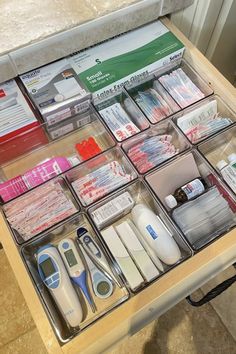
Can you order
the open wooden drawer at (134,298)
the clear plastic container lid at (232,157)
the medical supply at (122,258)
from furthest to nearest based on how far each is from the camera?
the clear plastic container lid at (232,157)
the medical supply at (122,258)
the open wooden drawer at (134,298)

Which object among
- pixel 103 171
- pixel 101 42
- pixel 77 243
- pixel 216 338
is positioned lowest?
pixel 216 338

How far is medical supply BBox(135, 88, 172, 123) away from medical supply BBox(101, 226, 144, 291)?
26 cm

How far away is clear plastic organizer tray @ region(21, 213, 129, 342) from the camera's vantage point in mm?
614

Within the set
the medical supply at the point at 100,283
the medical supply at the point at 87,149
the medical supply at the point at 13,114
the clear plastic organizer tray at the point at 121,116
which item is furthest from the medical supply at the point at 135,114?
the medical supply at the point at 100,283

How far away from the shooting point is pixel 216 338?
3.64 ft

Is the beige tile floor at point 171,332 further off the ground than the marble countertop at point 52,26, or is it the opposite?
the marble countertop at point 52,26

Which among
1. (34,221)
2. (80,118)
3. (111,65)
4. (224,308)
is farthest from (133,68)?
(224,308)

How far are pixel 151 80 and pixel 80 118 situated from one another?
0.19 m


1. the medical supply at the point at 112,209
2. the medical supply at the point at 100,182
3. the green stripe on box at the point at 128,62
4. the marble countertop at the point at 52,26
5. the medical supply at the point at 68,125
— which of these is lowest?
the medical supply at the point at 112,209

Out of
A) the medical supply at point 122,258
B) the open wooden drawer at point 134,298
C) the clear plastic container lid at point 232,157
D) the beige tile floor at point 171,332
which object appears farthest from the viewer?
the beige tile floor at point 171,332

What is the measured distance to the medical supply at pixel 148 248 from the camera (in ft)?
2.15

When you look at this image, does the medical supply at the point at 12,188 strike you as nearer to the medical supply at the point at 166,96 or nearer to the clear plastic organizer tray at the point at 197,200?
the clear plastic organizer tray at the point at 197,200

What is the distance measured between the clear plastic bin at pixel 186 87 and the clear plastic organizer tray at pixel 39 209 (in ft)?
1.04

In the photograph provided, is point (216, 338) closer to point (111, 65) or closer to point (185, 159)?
point (185, 159)
